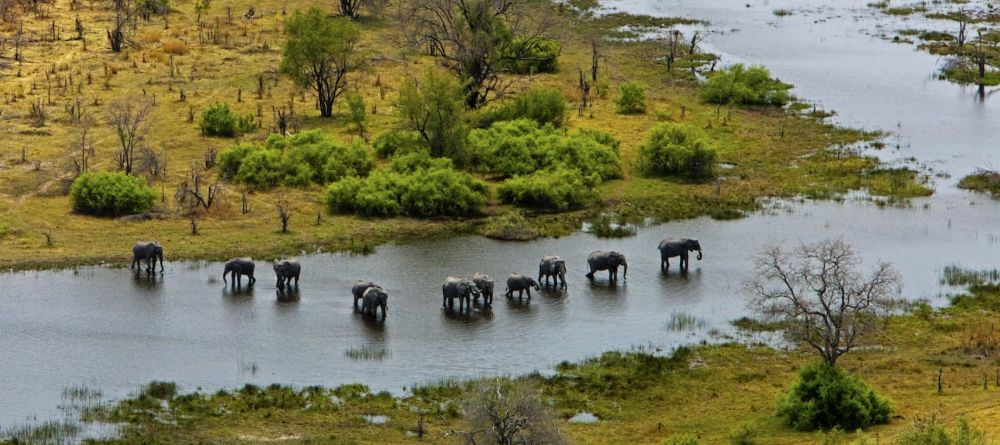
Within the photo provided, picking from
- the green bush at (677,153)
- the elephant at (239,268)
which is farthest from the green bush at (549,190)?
the elephant at (239,268)

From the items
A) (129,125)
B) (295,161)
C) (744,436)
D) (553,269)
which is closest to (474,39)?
(295,161)

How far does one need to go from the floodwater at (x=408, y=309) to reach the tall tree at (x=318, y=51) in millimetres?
20096

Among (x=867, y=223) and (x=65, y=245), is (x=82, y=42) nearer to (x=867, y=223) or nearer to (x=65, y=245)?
(x=65, y=245)

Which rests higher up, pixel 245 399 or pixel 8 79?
pixel 8 79

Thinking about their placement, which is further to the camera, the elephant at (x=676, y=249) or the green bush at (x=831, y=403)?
the elephant at (x=676, y=249)

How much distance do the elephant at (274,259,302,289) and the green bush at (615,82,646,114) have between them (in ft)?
104

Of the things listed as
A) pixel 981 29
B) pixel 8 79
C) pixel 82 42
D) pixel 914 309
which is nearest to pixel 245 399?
pixel 914 309

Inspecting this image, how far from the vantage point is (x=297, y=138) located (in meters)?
66.8

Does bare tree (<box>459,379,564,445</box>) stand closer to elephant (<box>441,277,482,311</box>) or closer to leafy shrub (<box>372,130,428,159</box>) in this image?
elephant (<box>441,277,482,311</box>)

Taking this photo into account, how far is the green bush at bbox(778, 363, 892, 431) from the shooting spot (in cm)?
3947

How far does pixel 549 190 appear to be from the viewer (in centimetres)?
6319

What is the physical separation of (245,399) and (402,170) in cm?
2405

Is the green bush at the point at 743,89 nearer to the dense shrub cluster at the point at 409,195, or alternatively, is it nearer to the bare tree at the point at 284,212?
the dense shrub cluster at the point at 409,195

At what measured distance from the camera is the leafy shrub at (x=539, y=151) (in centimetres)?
Result: 6656
